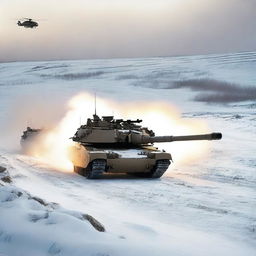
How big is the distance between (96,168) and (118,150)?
5.44ft

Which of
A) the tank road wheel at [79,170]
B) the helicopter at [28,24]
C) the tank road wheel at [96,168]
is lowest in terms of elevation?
the tank road wheel at [79,170]

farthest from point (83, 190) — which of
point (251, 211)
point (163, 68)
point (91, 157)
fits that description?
point (163, 68)

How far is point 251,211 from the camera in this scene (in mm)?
11211

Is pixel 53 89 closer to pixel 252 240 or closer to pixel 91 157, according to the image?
pixel 91 157

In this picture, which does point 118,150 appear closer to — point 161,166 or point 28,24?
point 161,166

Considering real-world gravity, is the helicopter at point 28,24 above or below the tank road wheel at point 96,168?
above

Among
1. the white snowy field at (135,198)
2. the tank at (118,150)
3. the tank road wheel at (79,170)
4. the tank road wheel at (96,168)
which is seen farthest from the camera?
the tank road wheel at (79,170)

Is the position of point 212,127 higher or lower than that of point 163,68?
lower

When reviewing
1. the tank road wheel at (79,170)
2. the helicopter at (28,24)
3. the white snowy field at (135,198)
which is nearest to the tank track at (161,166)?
the white snowy field at (135,198)

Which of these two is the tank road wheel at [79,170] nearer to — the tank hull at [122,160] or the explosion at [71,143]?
the tank hull at [122,160]

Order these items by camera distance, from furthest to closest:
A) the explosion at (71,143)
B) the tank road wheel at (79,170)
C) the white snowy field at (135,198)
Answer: the explosion at (71,143)
the tank road wheel at (79,170)
the white snowy field at (135,198)

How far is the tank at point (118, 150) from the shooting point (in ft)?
54.4

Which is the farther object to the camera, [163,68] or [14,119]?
[163,68]

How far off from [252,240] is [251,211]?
2.39 metres
